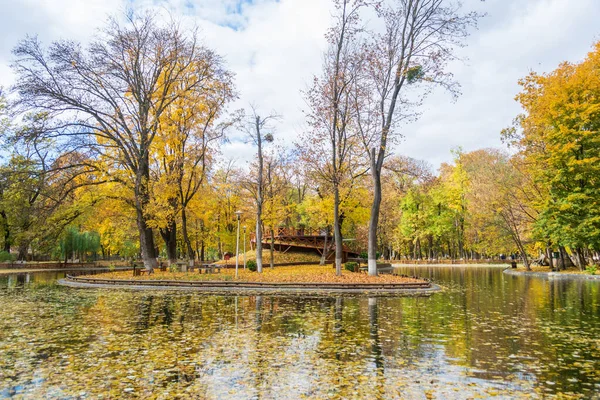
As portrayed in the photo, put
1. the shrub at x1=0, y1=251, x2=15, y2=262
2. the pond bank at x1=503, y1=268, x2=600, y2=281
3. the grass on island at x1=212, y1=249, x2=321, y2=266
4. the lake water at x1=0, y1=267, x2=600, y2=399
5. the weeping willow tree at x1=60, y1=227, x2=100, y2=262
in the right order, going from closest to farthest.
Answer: the lake water at x1=0, y1=267, x2=600, y2=399
the pond bank at x1=503, y1=268, x2=600, y2=281
the grass on island at x1=212, y1=249, x2=321, y2=266
the shrub at x1=0, y1=251, x2=15, y2=262
the weeping willow tree at x1=60, y1=227, x2=100, y2=262

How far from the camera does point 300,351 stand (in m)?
8.68

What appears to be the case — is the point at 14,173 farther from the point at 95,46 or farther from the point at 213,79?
the point at 213,79

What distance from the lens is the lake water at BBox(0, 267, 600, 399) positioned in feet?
20.7

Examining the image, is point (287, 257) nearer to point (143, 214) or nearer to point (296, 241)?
point (296, 241)

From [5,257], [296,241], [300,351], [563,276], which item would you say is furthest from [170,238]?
[563,276]

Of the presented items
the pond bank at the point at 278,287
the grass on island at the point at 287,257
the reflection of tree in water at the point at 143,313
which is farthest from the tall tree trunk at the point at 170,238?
the reflection of tree in water at the point at 143,313

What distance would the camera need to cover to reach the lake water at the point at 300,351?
632cm

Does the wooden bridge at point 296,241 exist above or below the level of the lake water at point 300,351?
above

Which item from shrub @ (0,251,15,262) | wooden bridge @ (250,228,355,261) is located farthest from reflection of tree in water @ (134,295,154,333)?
shrub @ (0,251,15,262)

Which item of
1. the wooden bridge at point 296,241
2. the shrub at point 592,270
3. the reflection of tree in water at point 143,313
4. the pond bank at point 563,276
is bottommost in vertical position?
the pond bank at point 563,276

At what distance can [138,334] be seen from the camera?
1044 cm

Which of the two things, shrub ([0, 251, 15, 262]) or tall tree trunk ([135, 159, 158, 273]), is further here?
shrub ([0, 251, 15, 262])

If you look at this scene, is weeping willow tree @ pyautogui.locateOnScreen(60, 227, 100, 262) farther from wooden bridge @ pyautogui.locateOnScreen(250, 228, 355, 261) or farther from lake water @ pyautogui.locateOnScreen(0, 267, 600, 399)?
lake water @ pyautogui.locateOnScreen(0, 267, 600, 399)

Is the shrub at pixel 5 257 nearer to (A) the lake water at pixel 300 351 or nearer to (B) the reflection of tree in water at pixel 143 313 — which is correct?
(B) the reflection of tree in water at pixel 143 313
